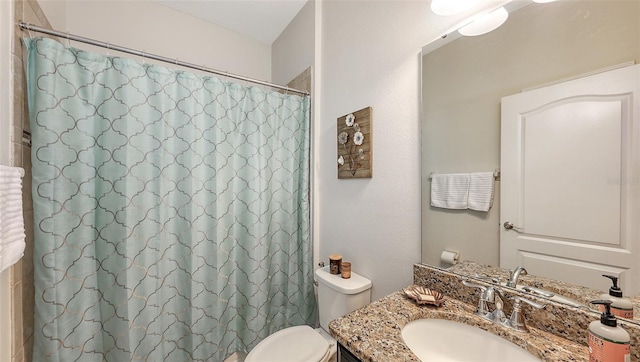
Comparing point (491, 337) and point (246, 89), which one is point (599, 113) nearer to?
point (491, 337)

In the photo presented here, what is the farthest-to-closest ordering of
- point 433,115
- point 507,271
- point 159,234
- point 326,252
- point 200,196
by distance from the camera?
point 326,252 < point 200,196 < point 159,234 < point 433,115 < point 507,271

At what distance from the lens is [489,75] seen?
0.86 m

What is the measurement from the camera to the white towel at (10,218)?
0.69 meters

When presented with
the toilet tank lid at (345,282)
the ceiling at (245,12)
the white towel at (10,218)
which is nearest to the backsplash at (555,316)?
the toilet tank lid at (345,282)

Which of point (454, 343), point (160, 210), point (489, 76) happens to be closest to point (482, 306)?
point (454, 343)

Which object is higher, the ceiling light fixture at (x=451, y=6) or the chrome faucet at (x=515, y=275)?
the ceiling light fixture at (x=451, y=6)

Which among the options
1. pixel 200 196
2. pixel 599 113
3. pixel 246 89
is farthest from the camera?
pixel 246 89

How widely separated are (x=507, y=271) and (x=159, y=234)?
62.0 inches

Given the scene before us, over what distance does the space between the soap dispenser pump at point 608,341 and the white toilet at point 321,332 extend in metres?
0.85

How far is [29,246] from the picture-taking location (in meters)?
1.03

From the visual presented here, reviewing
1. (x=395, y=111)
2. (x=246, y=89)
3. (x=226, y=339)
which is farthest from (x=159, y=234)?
(x=395, y=111)

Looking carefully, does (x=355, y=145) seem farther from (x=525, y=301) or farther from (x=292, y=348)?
(x=292, y=348)

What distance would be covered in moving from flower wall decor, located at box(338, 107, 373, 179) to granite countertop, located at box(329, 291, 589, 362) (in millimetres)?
673

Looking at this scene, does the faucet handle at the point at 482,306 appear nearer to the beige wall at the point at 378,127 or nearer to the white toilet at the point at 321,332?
the beige wall at the point at 378,127
